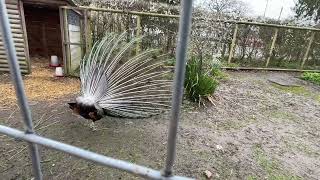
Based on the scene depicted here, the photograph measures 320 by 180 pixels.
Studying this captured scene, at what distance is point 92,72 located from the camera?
3.95m

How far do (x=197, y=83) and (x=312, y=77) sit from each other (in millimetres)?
4786

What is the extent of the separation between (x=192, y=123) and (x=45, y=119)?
2.13 m

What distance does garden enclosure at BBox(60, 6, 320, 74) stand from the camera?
6098mm

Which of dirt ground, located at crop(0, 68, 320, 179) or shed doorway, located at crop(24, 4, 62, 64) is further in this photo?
shed doorway, located at crop(24, 4, 62, 64)

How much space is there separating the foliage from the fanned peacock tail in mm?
9576

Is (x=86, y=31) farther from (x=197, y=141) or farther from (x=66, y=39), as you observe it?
(x=197, y=141)

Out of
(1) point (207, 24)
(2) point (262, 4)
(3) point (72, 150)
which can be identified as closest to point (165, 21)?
(1) point (207, 24)

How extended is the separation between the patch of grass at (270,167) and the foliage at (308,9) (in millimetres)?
9805

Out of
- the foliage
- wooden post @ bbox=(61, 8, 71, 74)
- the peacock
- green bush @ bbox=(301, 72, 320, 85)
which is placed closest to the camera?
the peacock

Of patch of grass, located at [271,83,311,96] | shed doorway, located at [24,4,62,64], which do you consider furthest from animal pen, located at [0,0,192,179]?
shed doorway, located at [24,4,62,64]

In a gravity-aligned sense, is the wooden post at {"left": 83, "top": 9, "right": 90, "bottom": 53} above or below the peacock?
above

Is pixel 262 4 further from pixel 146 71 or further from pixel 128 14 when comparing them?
pixel 146 71

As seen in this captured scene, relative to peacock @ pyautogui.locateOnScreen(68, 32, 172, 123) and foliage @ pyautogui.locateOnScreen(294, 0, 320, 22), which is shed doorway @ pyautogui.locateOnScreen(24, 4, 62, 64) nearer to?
peacock @ pyautogui.locateOnScreen(68, 32, 172, 123)

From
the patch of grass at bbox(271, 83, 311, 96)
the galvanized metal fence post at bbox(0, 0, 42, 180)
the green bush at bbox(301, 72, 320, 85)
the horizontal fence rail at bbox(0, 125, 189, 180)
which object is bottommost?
the patch of grass at bbox(271, 83, 311, 96)
